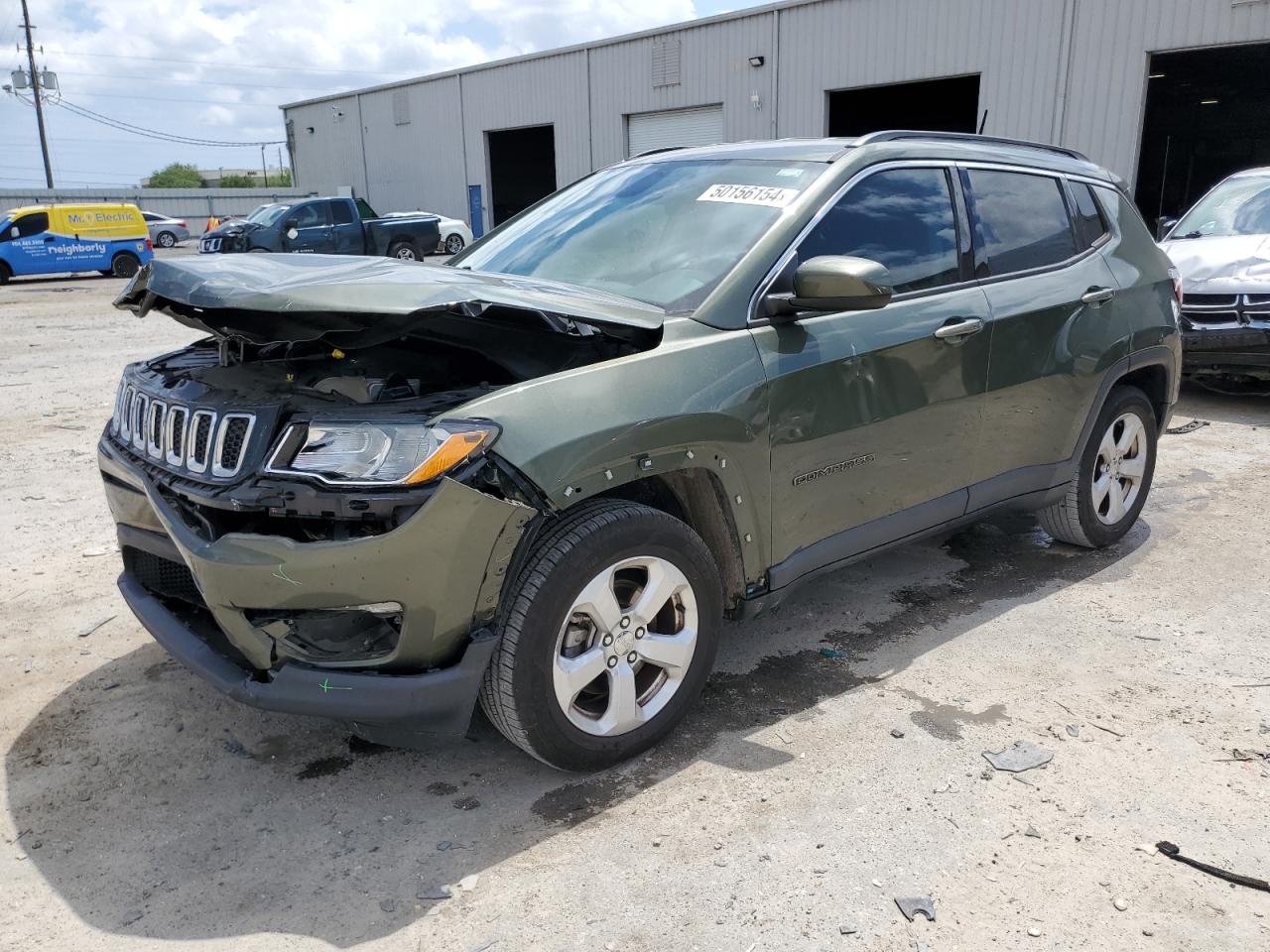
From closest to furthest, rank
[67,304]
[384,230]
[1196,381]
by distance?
[1196,381] → [67,304] → [384,230]

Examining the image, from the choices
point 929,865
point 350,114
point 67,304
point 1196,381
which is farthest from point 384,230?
point 929,865

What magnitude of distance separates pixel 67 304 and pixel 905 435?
1844cm

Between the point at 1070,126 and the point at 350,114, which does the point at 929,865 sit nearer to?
the point at 1070,126

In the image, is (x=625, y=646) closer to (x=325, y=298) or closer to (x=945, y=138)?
(x=325, y=298)

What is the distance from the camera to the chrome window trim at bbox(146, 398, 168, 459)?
2.88m

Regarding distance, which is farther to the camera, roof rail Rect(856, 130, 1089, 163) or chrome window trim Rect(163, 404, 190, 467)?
roof rail Rect(856, 130, 1089, 163)

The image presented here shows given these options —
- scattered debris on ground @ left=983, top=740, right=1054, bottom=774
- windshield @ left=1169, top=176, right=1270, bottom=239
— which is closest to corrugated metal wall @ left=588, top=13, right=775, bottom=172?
windshield @ left=1169, top=176, right=1270, bottom=239

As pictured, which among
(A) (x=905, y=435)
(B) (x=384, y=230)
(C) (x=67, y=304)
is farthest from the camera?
(B) (x=384, y=230)

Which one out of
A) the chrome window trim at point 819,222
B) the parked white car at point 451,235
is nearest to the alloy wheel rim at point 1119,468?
the chrome window trim at point 819,222

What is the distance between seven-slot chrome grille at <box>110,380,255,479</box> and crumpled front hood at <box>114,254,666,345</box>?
243 millimetres

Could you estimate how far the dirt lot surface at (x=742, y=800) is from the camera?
2393 millimetres

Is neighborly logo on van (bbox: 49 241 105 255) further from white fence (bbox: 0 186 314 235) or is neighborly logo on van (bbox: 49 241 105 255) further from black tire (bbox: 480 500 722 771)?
black tire (bbox: 480 500 722 771)

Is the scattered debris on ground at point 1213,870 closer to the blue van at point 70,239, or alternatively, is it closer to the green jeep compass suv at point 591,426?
the green jeep compass suv at point 591,426

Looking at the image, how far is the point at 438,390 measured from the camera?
9.39ft
